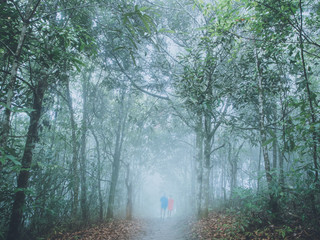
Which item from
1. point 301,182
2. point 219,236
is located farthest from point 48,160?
point 301,182

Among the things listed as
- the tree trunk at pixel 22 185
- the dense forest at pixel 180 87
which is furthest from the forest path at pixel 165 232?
the tree trunk at pixel 22 185

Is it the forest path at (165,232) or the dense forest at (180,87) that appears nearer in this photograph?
the dense forest at (180,87)

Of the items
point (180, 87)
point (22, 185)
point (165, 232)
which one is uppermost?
point (180, 87)

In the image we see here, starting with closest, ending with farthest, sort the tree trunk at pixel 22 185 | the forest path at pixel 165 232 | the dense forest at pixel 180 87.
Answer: the dense forest at pixel 180 87 → the tree trunk at pixel 22 185 → the forest path at pixel 165 232

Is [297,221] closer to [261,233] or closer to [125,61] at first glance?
[261,233]

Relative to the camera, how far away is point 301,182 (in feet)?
14.1

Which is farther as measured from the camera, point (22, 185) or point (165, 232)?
point (165, 232)

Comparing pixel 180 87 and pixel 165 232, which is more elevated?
pixel 180 87

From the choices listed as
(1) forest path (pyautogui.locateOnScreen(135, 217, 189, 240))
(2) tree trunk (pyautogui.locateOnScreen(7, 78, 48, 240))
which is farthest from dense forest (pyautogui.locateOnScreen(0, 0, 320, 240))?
(1) forest path (pyautogui.locateOnScreen(135, 217, 189, 240))

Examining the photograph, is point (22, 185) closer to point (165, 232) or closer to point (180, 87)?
point (180, 87)

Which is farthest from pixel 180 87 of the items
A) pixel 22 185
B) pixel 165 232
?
pixel 165 232

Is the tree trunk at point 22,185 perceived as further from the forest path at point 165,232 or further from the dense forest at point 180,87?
the forest path at point 165,232

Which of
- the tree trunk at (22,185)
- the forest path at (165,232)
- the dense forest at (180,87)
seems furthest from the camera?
the forest path at (165,232)

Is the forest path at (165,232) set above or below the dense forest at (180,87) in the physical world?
below
